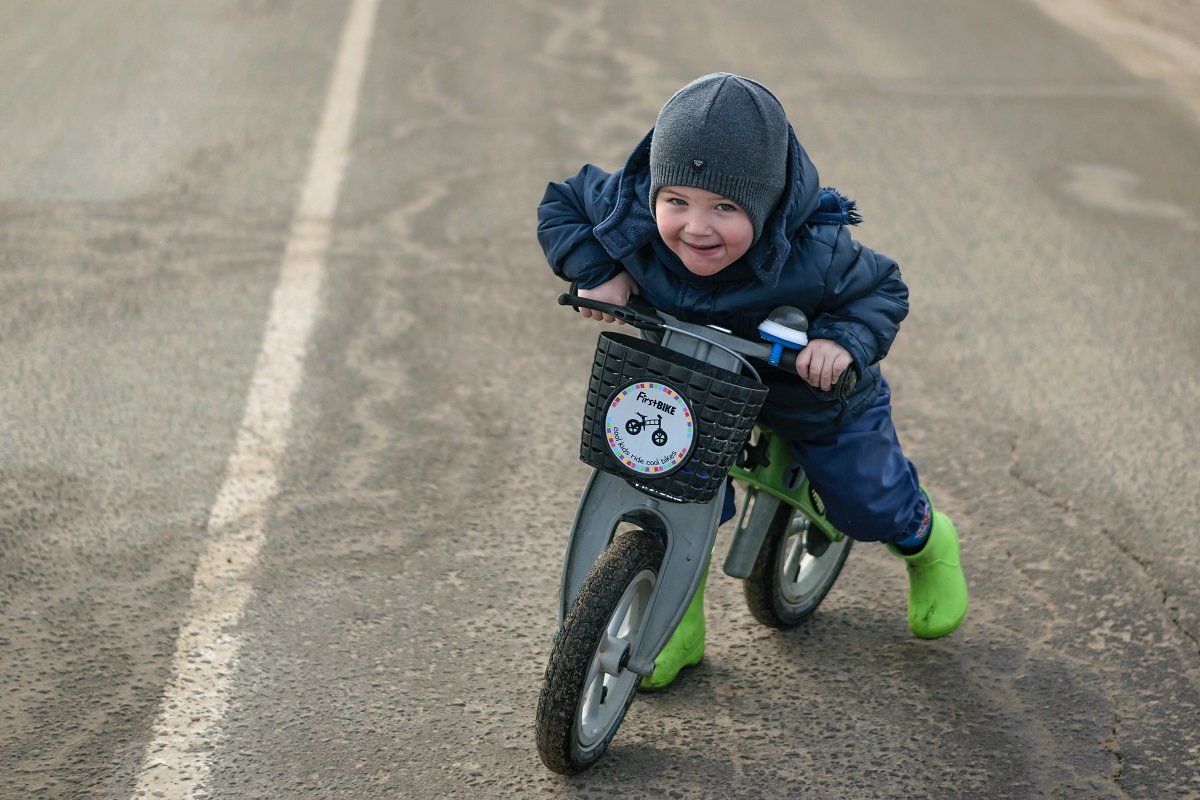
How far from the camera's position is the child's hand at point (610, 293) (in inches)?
134

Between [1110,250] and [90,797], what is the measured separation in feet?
18.8

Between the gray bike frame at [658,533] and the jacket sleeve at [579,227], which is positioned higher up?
the jacket sleeve at [579,227]

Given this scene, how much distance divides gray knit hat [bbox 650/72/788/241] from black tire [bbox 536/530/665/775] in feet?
2.85

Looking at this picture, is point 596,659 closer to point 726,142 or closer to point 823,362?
point 823,362

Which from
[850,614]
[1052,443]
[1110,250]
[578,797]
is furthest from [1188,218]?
[578,797]

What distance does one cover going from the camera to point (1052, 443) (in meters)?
5.29

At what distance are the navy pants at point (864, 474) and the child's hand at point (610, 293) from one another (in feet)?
2.07

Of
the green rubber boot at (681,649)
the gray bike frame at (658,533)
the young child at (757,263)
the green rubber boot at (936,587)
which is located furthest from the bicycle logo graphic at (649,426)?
the green rubber boot at (936,587)

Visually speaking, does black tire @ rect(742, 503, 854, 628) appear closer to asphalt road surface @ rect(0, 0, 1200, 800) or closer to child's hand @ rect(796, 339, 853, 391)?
asphalt road surface @ rect(0, 0, 1200, 800)

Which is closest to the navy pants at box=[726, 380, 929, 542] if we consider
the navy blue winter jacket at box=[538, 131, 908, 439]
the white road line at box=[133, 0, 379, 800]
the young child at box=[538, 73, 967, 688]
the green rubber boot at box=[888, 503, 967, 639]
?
the young child at box=[538, 73, 967, 688]

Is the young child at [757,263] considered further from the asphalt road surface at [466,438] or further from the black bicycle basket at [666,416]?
the asphalt road surface at [466,438]

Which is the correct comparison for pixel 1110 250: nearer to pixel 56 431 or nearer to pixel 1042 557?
pixel 1042 557

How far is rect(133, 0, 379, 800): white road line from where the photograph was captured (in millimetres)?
3461

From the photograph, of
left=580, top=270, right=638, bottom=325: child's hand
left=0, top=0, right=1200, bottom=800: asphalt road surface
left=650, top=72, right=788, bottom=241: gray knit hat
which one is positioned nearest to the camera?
left=650, top=72, right=788, bottom=241: gray knit hat
